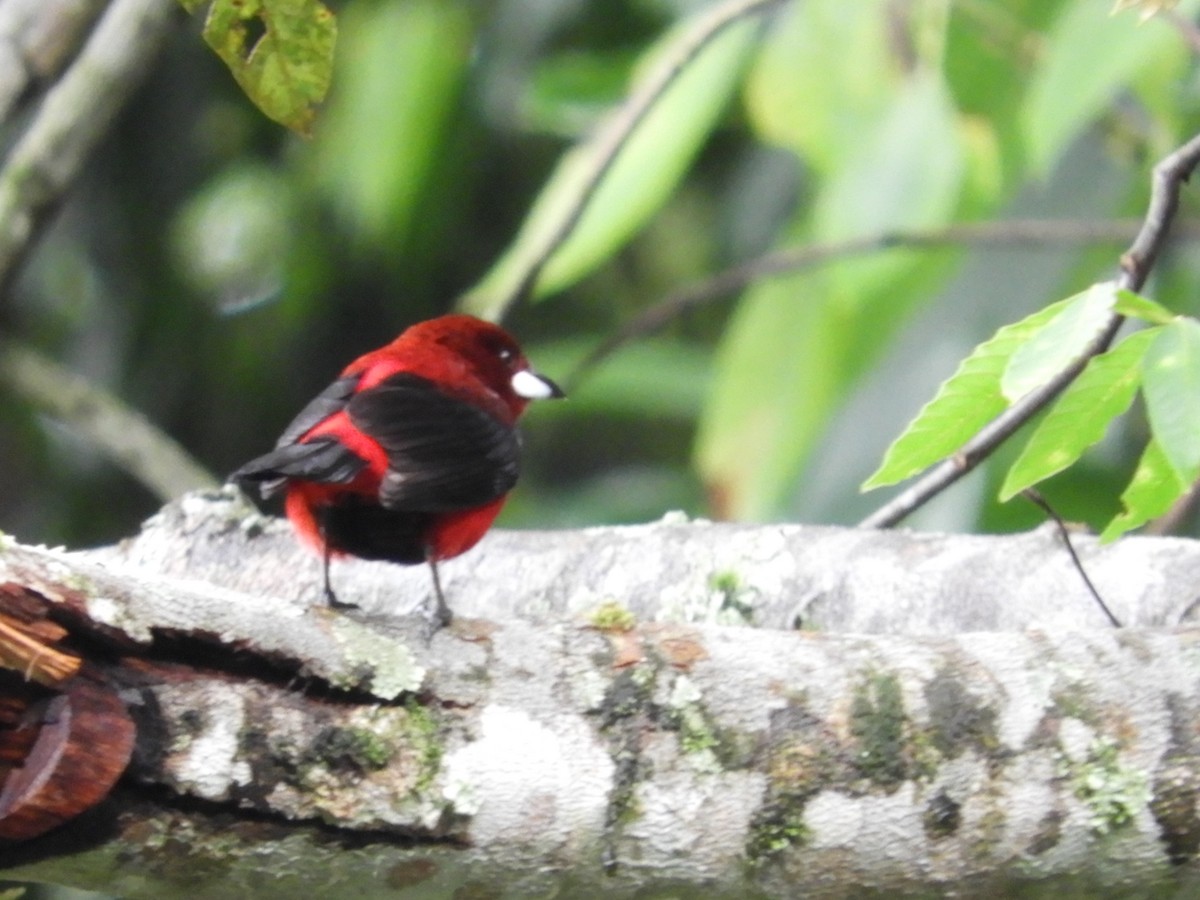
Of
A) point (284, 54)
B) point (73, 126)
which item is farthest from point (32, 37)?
point (284, 54)

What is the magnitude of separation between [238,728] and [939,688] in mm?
766

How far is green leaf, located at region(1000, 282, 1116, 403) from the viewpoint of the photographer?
4.91 feet

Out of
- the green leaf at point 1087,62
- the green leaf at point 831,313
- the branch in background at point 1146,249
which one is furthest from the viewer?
the green leaf at point 831,313

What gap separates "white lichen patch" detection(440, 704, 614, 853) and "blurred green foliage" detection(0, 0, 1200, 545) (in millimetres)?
1805

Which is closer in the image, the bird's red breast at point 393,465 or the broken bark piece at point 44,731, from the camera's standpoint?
the broken bark piece at point 44,731

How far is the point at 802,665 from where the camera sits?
1898 mm

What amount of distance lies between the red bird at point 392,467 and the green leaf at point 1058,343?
3.10ft

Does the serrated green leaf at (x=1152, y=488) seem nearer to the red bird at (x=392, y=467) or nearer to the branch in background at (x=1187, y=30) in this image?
the red bird at (x=392, y=467)

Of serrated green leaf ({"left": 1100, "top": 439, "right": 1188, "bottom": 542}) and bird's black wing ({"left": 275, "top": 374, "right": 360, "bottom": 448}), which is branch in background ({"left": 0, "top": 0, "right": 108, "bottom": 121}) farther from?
serrated green leaf ({"left": 1100, "top": 439, "right": 1188, "bottom": 542})

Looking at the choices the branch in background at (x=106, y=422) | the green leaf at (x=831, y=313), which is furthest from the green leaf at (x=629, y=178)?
the branch in background at (x=106, y=422)

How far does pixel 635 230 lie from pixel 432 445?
72.2 inches

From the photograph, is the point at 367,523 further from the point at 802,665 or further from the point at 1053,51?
the point at 1053,51

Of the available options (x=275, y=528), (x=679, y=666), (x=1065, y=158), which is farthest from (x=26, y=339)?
(x=679, y=666)

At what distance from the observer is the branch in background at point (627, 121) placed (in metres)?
3.52
